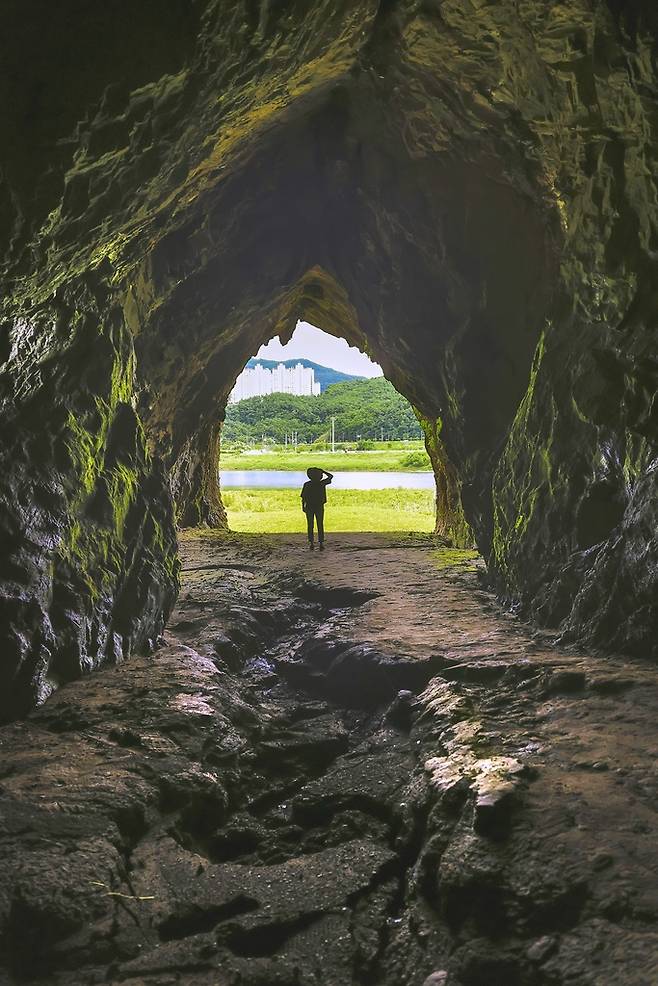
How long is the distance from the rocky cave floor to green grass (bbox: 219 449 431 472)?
180 ft

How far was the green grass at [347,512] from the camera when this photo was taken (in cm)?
2075

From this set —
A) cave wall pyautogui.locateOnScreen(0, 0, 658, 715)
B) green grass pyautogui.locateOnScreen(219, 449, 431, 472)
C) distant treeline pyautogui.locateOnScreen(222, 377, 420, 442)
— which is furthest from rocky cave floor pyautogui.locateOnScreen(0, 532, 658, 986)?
distant treeline pyautogui.locateOnScreen(222, 377, 420, 442)

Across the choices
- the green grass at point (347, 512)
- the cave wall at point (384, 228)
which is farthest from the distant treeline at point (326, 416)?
the cave wall at point (384, 228)

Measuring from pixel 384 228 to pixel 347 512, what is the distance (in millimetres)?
14532

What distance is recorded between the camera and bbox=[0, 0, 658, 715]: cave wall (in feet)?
13.8

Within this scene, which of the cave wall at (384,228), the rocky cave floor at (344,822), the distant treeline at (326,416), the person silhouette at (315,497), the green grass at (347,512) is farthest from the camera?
the distant treeline at (326,416)

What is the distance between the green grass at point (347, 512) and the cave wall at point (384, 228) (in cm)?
949

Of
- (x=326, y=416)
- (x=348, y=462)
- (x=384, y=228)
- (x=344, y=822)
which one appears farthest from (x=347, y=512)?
(x=326, y=416)

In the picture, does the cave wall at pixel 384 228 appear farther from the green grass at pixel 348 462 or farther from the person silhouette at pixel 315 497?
the green grass at pixel 348 462

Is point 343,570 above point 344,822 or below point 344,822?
above

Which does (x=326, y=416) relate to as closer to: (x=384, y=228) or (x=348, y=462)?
(x=348, y=462)

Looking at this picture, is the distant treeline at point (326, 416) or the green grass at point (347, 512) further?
the distant treeline at point (326, 416)

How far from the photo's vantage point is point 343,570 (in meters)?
11.2

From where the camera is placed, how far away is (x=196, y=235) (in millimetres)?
10055
